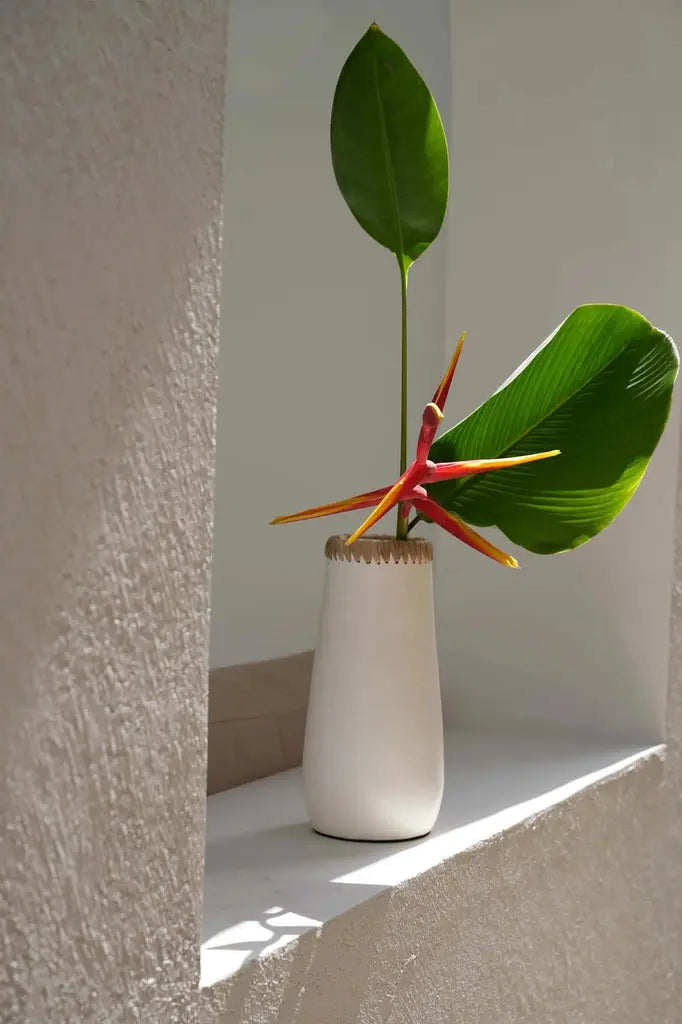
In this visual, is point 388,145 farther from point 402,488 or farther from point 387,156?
point 402,488

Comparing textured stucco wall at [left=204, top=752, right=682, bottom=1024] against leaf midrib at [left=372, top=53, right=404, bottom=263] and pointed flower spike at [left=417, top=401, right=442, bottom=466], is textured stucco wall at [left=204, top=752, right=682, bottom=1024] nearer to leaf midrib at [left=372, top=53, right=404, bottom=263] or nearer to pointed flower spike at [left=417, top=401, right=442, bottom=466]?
pointed flower spike at [left=417, top=401, right=442, bottom=466]

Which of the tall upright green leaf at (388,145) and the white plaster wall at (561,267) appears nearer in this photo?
the tall upright green leaf at (388,145)

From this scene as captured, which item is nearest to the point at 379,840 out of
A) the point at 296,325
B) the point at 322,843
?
the point at 322,843

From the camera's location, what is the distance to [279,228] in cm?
150

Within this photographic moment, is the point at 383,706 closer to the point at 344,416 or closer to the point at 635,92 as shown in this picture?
the point at 344,416

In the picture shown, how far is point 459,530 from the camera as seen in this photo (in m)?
0.97

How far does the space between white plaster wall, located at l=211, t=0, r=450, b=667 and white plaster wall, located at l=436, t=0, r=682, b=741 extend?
0.09 metres

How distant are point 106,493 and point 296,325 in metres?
Result: 0.95

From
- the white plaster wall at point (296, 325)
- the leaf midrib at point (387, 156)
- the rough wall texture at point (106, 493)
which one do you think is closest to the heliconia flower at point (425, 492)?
the leaf midrib at point (387, 156)

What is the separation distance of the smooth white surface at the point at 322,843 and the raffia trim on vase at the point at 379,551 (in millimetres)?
231

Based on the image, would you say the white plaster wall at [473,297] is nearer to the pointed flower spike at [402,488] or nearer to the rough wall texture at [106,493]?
the pointed flower spike at [402,488]

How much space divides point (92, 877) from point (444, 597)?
1021 mm

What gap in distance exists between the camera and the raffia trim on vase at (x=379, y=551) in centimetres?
102

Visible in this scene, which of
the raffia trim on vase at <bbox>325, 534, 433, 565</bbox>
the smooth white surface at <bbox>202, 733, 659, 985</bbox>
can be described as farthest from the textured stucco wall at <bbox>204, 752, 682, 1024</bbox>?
the raffia trim on vase at <bbox>325, 534, 433, 565</bbox>
